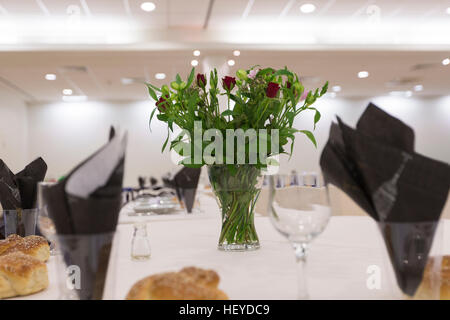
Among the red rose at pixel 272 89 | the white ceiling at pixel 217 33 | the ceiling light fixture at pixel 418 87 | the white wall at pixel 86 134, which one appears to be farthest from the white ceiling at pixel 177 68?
the red rose at pixel 272 89

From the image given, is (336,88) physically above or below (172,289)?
above

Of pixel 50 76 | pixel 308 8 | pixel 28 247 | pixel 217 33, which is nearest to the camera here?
pixel 28 247

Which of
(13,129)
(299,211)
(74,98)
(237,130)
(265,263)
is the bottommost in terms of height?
(265,263)

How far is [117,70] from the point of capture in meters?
7.70

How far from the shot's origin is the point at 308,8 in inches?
225

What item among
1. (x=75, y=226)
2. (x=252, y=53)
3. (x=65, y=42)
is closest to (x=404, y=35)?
(x=252, y=53)

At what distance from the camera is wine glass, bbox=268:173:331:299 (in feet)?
1.88

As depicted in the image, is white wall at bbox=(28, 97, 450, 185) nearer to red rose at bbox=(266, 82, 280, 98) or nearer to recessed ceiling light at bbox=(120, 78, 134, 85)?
recessed ceiling light at bbox=(120, 78, 134, 85)

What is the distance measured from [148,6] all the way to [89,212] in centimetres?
546

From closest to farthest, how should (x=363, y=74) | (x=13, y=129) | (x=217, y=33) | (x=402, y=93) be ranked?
(x=217, y=33)
(x=363, y=74)
(x=13, y=129)
(x=402, y=93)

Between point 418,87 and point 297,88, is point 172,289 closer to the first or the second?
point 297,88

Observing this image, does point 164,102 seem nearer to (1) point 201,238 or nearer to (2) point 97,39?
(1) point 201,238

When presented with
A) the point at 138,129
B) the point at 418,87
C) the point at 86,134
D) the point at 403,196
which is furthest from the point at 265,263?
the point at 86,134

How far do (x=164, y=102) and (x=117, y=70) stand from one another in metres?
7.11
